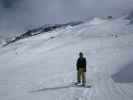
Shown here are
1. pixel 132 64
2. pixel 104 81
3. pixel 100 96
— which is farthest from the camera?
pixel 132 64

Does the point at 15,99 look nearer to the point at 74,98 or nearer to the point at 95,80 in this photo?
the point at 74,98

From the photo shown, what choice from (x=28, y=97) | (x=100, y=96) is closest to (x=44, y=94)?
(x=28, y=97)

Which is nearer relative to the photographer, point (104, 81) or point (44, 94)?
point (44, 94)

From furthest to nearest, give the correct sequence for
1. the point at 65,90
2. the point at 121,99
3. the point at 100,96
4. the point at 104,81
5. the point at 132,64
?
the point at 132,64 → the point at 104,81 → the point at 65,90 → the point at 100,96 → the point at 121,99

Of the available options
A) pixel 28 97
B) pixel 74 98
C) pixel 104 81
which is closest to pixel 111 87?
pixel 104 81

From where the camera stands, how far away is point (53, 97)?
37.1 feet

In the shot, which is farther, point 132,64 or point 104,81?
point 132,64

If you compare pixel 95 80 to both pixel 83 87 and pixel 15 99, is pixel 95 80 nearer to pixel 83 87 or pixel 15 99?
pixel 83 87

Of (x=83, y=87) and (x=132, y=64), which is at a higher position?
(x=132, y=64)

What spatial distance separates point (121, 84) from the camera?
43.2 feet

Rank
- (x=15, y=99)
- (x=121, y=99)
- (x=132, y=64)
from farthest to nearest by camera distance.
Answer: (x=132, y=64) < (x=15, y=99) < (x=121, y=99)

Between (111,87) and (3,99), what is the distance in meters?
5.33

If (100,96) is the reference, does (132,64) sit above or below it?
above

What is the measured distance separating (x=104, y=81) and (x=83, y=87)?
1935 millimetres
